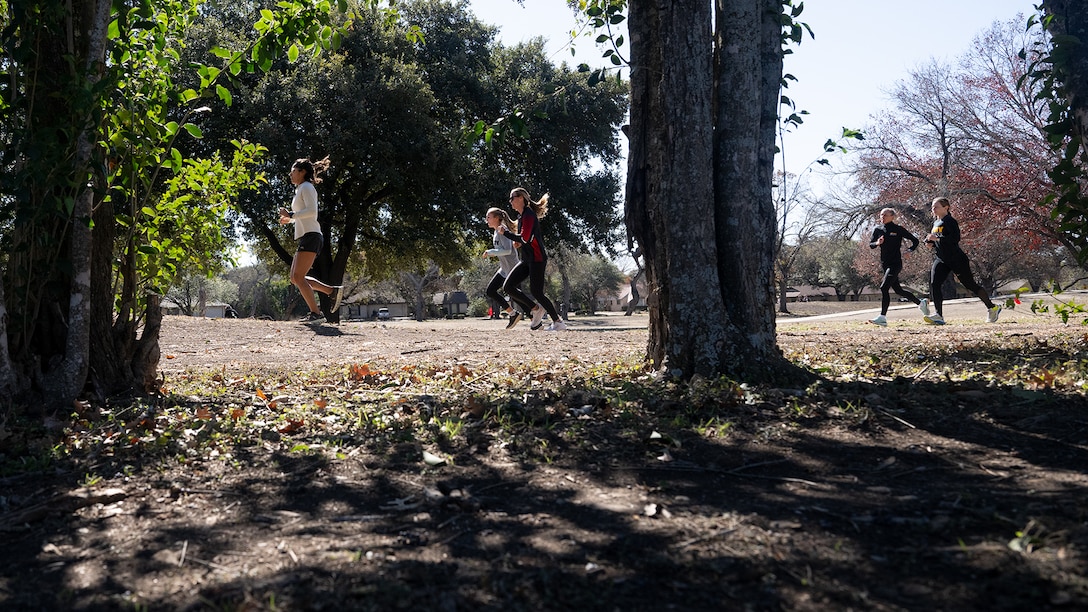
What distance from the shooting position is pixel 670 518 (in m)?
2.81

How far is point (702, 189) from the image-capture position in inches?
204

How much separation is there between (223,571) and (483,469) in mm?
1338

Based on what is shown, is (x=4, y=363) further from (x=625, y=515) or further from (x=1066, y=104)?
(x=1066, y=104)

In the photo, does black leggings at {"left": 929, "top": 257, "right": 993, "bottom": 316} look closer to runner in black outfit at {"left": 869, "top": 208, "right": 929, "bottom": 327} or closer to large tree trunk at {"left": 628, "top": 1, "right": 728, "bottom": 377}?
runner in black outfit at {"left": 869, "top": 208, "right": 929, "bottom": 327}

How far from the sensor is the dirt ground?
223 cm

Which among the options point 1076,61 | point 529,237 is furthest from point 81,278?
point 1076,61

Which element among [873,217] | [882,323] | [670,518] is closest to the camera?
[670,518]

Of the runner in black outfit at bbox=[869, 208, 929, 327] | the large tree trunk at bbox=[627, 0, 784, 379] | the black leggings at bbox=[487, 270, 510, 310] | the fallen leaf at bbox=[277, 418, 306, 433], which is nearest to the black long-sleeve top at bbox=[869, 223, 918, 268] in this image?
the runner in black outfit at bbox=[869, 208, 929, 327]

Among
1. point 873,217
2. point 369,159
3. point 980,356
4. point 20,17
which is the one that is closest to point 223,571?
point 20,17

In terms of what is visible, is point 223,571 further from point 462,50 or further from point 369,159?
point 462,50

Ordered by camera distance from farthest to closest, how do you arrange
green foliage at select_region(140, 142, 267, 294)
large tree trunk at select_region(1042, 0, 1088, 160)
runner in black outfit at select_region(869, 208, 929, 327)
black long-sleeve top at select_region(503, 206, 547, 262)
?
runner in black outfit at select_region(869, 208, 929, 327) → black long-sleeve top at select_region(503, 206, 547, 262) → green foliage at select_region(140, 142, 267, 294) → large tree trunk at select_region(1042, 0, 1088, 160)

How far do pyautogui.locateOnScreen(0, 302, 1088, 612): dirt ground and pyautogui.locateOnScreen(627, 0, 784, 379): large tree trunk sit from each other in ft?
2.15

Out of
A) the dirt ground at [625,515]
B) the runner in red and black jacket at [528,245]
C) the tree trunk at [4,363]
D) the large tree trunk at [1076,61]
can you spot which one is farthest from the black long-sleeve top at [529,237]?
the tree trunk at [4,363]

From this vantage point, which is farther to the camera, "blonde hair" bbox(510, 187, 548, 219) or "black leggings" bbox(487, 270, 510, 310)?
"black leggings" bbox(487, 270, 510, 310)
